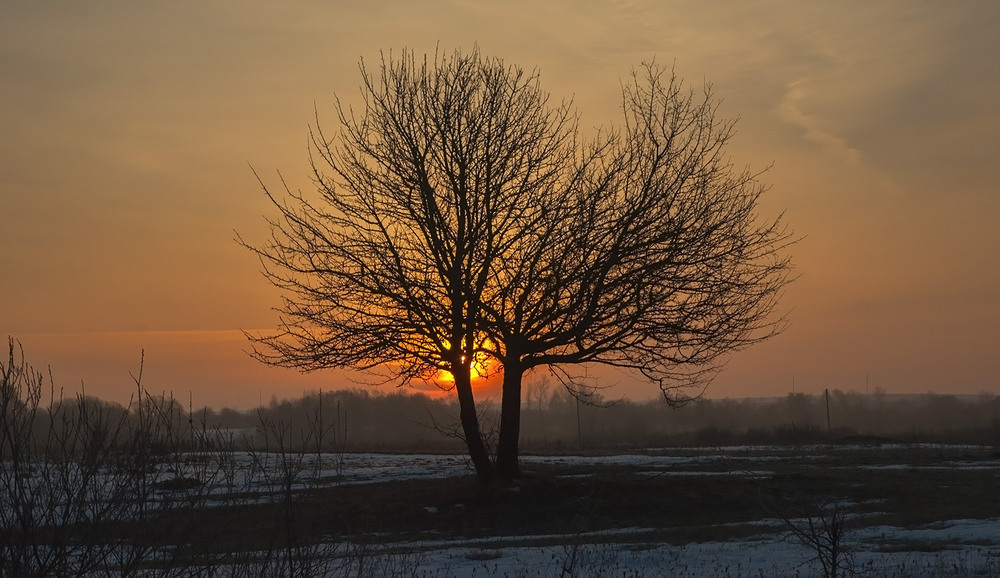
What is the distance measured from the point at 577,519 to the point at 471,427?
524 inches

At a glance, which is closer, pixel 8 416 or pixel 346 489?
pixel 8 416

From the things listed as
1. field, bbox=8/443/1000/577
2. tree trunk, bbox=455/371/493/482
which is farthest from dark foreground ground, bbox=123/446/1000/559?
tree trunk, bbox=455/371/493/482

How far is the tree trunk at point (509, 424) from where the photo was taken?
65.2 ft

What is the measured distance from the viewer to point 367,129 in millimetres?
20297

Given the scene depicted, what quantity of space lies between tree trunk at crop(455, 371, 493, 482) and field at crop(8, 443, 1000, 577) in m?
0.40

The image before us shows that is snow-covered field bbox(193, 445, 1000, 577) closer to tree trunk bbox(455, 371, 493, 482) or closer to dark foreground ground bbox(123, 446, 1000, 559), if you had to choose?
dark foreground ground bbox(123, 446, 1000, 559)

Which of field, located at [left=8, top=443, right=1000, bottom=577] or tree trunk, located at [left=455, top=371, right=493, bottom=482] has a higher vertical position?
tree trunk, located at [left=455, top=371, right=493, bottom=482]

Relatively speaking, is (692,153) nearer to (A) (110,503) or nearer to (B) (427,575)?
(B) (427,575)

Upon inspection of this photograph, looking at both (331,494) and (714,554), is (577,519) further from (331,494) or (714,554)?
(331,494)

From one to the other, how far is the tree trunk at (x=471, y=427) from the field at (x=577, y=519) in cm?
40

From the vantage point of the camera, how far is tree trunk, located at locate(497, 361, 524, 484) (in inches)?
782

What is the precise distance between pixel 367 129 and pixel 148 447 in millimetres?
13953

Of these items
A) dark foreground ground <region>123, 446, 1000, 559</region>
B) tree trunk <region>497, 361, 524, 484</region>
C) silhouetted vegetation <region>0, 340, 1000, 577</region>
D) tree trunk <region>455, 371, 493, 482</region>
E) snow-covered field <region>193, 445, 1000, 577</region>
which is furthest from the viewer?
tree trunk <region>497, 361, 524, 484</region>

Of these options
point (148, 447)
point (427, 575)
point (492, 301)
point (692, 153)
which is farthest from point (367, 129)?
point (148, 447)
